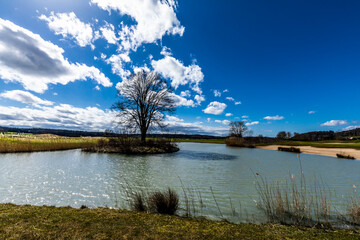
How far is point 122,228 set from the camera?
3.08 m

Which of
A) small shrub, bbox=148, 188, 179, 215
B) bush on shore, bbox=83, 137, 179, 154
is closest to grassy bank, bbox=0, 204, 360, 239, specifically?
small shrub, bbox=148, 188, 179, 215

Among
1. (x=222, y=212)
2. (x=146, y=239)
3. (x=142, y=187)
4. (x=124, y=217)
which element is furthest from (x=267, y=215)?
(x=142, y=187)

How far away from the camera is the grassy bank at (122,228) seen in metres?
2.81

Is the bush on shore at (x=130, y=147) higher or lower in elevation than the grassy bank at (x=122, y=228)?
higher

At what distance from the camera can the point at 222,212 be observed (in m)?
4.71

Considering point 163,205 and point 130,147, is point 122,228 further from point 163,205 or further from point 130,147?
point 130,147

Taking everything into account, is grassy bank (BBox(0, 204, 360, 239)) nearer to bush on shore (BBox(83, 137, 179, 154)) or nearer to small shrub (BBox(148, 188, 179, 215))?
small shrub (BBox(148, 188, 179, 215))

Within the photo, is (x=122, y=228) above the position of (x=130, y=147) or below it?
below

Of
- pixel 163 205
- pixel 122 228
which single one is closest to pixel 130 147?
pixel 163 205

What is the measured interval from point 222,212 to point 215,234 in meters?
1.85

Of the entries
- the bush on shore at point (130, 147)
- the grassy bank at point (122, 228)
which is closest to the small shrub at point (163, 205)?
the grassy bank at point (122, 228)

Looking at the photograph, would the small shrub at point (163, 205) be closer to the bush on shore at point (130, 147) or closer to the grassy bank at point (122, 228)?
the grassy bank at point (122, 228)

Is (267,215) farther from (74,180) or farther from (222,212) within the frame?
(74,180)

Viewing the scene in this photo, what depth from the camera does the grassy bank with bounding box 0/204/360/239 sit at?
2.81 meters
